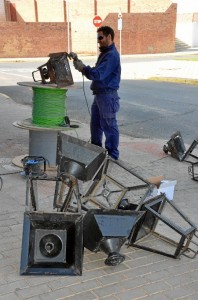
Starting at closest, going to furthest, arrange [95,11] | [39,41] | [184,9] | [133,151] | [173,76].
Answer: [133,151], [173,76], [39,41], [95,11], [184,9]

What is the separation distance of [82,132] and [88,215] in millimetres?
5217

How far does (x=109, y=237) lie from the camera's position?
359 cm

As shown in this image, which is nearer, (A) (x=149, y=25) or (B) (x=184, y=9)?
(A) (x=149, y=25)

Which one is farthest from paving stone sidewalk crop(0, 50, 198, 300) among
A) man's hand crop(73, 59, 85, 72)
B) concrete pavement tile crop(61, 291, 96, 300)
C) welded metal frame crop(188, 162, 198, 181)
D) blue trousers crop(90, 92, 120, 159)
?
man's hand crop(73, 59, 85, 72)

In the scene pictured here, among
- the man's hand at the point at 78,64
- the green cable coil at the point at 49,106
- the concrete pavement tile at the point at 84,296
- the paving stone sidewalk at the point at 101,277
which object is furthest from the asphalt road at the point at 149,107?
the concrete pavement tile at the point at 84,296

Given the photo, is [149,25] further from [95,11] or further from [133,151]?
[133,151]

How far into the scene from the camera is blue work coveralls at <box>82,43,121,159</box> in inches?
239

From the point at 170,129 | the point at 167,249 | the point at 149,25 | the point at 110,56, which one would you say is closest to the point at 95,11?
the point at 149,25

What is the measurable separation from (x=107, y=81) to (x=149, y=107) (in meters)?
6.31

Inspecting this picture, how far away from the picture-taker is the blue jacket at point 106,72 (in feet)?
19.7

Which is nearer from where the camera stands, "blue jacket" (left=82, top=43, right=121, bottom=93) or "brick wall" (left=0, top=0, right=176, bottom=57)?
"blue jacket" (left=82, top=43, right=121, bottom=93)

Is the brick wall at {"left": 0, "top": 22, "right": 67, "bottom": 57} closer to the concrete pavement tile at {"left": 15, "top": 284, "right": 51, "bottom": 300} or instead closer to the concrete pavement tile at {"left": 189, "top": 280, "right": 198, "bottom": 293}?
the concrete pavement tile at {"left": 15, "top": 284, "right": 51, "bottom": 300}

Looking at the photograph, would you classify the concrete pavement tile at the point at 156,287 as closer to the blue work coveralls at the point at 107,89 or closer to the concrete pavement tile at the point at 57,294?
the concrete pavement tile at the point at 57,294

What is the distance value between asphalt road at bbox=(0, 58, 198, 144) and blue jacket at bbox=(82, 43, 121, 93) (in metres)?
0.99
